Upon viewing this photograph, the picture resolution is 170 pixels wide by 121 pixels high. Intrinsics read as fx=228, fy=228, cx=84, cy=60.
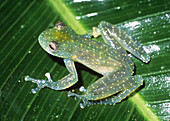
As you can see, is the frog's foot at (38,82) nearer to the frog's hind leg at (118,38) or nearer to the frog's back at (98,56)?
the frog's back at (98,56)

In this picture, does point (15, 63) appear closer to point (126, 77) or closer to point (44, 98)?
point (44, 98)

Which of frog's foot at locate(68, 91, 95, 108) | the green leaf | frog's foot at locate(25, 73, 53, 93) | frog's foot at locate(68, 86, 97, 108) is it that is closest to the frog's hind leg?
the green leaf

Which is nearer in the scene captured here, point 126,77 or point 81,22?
point 126,77

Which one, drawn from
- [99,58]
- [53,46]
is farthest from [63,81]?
[99,58]

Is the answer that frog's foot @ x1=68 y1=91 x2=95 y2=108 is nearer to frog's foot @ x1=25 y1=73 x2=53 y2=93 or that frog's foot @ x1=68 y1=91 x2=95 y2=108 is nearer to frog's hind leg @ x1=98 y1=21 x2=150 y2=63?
frog's foot @ x1=25 y1=73 x2=53 y2=93

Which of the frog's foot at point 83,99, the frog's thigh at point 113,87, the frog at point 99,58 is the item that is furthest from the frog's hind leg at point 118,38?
the frog's foot at point 83,99

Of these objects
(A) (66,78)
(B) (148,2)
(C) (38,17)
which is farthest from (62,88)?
(B) (148,2)
